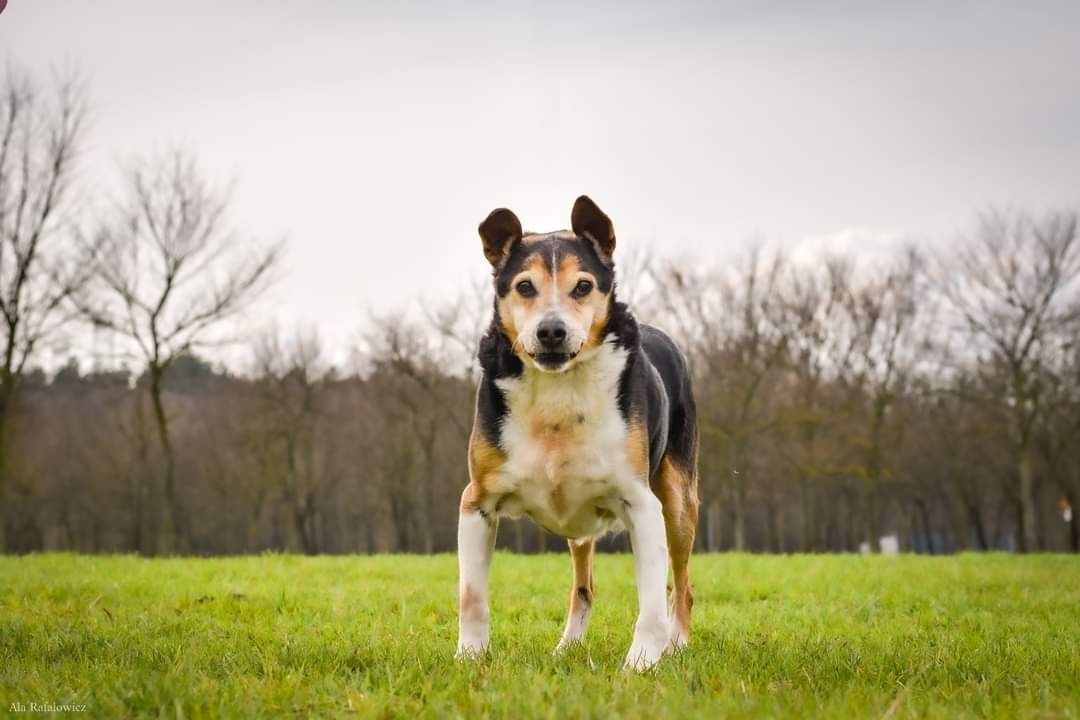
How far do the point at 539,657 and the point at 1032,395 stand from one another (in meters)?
36.8

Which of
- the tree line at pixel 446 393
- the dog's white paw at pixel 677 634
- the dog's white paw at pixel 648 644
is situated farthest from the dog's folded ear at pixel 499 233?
the tree line at pixel 446 393

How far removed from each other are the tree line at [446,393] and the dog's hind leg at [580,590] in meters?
22.6

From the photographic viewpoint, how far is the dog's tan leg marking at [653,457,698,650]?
620 cm

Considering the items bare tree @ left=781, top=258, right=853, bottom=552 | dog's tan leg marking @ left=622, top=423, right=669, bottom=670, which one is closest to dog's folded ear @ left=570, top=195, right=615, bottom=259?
dog's tan leg marking @ left=622, top=423, right=669, bottom=670

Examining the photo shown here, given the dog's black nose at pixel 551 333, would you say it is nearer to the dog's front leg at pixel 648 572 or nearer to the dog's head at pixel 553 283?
the dog's head at pixel 553 283

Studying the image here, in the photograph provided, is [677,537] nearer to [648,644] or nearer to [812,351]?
[648,644]

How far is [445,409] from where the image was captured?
40.7 meters

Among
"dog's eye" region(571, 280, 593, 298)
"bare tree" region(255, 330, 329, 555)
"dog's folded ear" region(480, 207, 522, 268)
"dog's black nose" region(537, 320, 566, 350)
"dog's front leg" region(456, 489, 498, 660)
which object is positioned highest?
"bare tree" region(255, 330, 329, 555)

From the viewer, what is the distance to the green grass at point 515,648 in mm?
3951

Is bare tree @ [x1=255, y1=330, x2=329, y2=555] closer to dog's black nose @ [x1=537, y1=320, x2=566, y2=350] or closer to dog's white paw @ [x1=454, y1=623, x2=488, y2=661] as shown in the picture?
dog's white paw @ [x1=454, y1=623, x2=488, y2=661]

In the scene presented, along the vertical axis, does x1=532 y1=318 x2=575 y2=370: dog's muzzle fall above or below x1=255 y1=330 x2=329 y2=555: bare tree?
below

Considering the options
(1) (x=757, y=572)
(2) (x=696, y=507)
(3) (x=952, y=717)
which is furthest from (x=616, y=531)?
(1) (x=757, y=572)

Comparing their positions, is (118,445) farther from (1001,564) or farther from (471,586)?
(471,586)

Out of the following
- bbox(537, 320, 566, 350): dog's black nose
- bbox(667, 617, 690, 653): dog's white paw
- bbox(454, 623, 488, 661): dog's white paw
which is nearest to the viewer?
bbox(537, 320, 566, 350): dog's black nose
